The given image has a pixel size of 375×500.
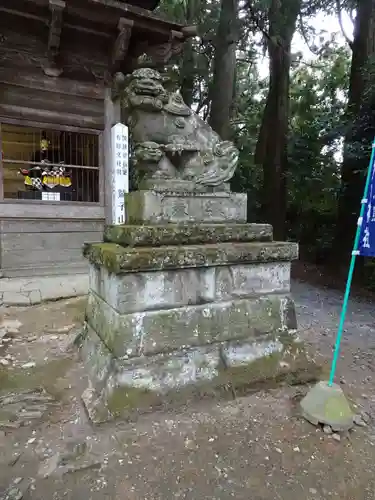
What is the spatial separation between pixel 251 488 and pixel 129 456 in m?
0.68

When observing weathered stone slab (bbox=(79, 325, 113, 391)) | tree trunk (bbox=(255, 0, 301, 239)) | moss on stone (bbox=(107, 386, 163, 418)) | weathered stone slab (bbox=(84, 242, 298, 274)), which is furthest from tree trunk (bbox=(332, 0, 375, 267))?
moss on stone (bbox=(107, 386, 163, 418))

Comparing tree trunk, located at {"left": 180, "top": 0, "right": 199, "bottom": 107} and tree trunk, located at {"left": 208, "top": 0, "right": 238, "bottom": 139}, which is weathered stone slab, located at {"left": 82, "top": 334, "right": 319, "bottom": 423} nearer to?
tree trunk, located at {"left": 208, "top": 0, "right": 238, "bottom": 139}

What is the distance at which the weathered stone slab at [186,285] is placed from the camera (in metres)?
2.34

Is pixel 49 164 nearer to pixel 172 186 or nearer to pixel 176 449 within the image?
pixel 172 186

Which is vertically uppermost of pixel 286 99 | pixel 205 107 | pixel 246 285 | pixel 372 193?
pixel 205 107

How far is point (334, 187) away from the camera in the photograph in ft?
26.4

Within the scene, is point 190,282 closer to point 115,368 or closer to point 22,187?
point 115,368

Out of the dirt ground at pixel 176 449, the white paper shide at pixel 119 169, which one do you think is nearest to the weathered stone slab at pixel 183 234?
the dirt ground at pixel 176 449

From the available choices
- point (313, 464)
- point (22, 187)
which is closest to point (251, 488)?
point (313, 464)

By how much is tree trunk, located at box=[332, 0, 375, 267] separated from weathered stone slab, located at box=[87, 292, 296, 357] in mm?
4293

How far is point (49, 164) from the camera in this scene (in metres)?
5.96

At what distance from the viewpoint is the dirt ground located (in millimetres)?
1733

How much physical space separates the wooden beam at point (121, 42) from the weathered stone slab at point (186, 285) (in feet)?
13.4

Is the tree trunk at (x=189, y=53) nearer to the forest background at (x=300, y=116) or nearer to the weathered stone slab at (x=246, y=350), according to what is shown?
the forest background at (x=300, y=116)
